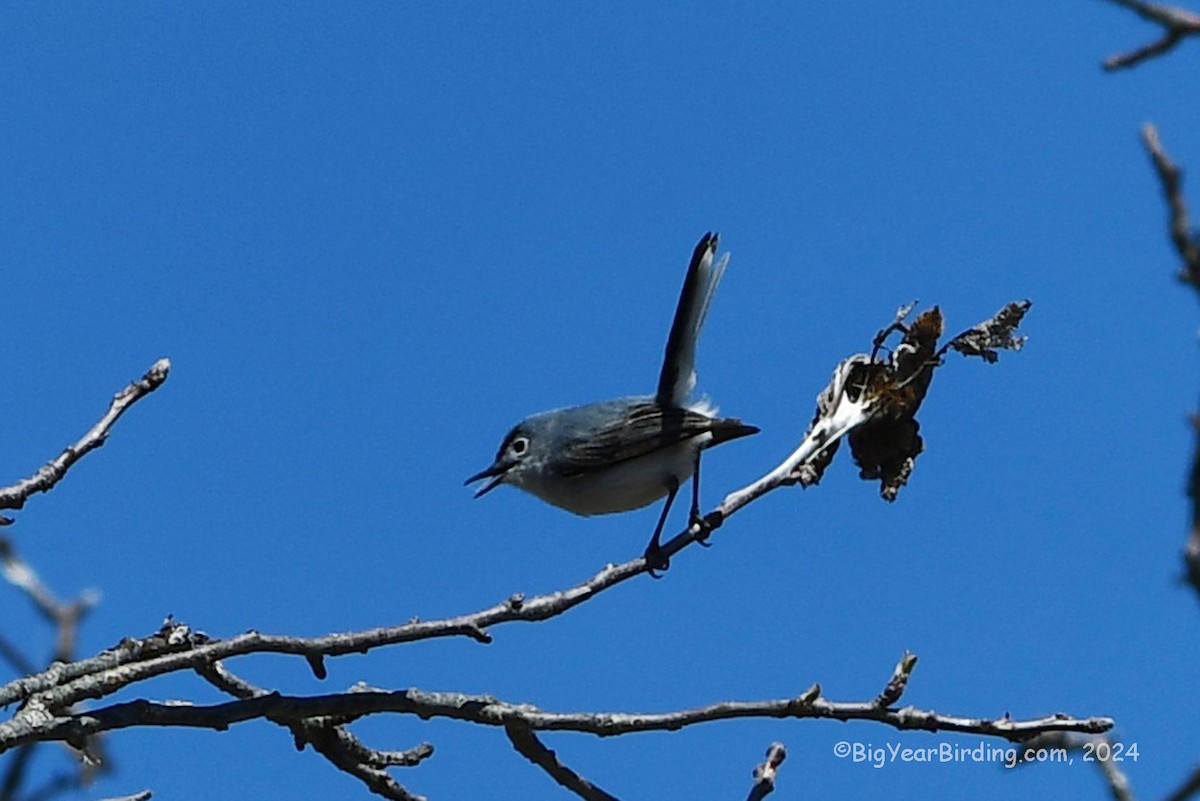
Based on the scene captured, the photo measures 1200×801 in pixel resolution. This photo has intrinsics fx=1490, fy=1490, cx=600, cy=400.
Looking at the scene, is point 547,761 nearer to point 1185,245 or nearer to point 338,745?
point 338,745

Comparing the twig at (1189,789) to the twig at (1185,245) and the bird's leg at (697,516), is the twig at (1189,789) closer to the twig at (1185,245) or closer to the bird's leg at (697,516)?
the twig at (1185,245)

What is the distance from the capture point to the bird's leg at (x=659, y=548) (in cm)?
442

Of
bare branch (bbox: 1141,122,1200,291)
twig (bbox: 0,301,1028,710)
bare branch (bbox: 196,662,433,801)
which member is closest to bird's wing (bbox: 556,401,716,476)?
twig (bbox: 0,301,1028,710)

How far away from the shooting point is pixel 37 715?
3.67 meters

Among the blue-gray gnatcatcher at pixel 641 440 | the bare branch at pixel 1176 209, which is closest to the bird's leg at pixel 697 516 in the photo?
the blue-gray gnatcatcher at pixel 641 440

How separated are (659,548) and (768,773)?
1592mm

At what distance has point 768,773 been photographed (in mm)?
3488

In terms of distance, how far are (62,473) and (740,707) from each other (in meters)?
1.95

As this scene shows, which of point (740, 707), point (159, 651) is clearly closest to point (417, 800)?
point (159, 651)

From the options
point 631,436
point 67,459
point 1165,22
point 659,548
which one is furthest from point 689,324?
point 1165,22

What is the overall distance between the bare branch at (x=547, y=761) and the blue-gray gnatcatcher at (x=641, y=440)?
117 inches

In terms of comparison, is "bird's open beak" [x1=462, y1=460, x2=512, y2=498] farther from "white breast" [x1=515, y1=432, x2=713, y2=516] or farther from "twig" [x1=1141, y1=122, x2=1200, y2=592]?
"twig" [x1=1141, y1=122, x2=1200, y2=592]

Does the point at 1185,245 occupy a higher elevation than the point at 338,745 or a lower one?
lower

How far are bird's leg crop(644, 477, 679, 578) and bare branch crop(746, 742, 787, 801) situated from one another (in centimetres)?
71
